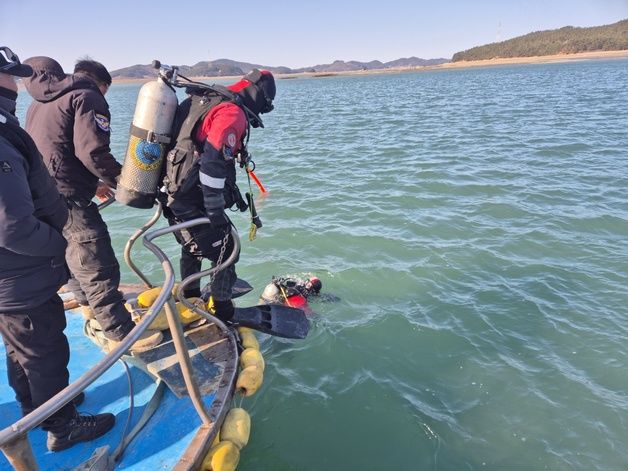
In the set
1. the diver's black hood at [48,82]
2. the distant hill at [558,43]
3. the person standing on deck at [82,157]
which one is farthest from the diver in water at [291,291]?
the distant hill at [558,43]

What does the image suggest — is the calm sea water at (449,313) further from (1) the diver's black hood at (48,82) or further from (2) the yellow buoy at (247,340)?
(1) the diver's black hood at (48,82)

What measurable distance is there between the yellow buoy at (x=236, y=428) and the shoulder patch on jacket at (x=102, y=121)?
2356mm

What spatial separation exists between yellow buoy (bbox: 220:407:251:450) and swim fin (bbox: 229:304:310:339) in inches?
48.4

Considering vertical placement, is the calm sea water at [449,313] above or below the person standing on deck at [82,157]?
below

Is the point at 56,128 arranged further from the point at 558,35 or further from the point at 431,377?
the point at 558,35

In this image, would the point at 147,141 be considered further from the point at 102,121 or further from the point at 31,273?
the point at 31,273

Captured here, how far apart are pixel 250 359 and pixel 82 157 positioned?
209 cm

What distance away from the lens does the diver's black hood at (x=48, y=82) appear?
3.42 metres

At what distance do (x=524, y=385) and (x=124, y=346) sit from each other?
14.1 ft

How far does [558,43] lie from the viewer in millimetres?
120188

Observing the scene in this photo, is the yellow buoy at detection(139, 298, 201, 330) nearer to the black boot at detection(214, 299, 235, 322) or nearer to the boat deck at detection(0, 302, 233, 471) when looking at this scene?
the black boot at detection(214, 299, 235, 322)

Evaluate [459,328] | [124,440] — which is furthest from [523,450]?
[124,440]

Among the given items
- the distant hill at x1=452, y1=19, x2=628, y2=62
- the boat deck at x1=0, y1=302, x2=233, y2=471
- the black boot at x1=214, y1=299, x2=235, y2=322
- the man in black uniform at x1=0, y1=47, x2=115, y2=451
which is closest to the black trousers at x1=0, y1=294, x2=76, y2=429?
the man in black uniform at x1=0, y1=47, x2=115, y2=451

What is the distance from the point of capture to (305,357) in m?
5.32
